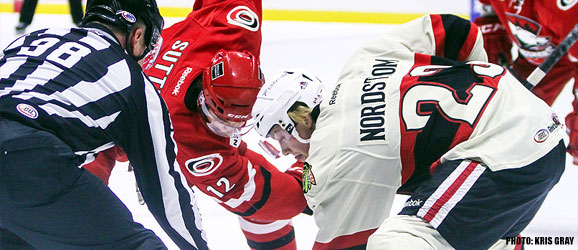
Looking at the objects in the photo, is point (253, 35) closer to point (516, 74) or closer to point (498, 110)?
point (498, 110)

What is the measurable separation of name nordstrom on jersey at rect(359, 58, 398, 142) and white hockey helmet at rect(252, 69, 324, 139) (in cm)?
24

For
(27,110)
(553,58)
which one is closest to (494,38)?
(553,58)

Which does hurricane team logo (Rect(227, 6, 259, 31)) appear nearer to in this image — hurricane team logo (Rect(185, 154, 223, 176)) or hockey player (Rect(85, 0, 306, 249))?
hockey player (Rect(85, 0, 306, 249))

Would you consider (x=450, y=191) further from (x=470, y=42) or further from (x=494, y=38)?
(x=494, y=38)

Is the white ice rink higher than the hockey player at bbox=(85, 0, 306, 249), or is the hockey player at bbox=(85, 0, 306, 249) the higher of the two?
the hockey player at bbox=(85, 0, 306, 249)

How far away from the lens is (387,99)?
7.00ft

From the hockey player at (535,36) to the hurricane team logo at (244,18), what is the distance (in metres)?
1.47

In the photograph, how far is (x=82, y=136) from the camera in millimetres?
1933

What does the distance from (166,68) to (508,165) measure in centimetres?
145

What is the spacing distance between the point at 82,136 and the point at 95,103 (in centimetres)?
9

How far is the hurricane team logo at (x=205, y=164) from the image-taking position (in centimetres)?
269

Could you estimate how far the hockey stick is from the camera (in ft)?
11.5

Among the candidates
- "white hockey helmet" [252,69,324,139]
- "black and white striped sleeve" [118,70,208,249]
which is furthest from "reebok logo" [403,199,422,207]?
"black and white striped sleeve" [118,70,208,249]

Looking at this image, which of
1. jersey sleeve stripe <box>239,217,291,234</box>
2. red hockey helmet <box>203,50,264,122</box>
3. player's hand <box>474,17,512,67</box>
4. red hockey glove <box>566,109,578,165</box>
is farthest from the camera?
player's hand <box>474,17,512,67</box>
